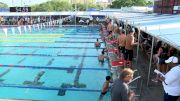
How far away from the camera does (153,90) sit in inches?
265

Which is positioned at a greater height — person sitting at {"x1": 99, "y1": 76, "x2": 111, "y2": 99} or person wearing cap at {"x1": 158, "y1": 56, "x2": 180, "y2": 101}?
person wearing cap at {"x1": 158, "y1": 56, "x2": 180, "y2": 101}

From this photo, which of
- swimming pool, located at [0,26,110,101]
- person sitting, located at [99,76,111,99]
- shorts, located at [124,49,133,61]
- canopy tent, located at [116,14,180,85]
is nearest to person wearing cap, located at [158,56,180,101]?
canopy tent, located at [116,14,180,85]

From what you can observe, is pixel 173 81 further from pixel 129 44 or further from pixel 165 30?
pixel 129 44

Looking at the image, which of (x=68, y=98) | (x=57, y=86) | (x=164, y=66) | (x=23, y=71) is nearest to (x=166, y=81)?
(x=164, y=66)

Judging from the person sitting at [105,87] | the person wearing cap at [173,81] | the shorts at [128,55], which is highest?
the person wearing cap at [173,81]

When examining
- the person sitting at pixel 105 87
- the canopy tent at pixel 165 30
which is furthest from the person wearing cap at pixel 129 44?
the person sitting at pixel 105 87

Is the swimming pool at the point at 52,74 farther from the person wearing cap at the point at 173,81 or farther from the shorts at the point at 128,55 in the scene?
the person wearing cap at the point at 173,81

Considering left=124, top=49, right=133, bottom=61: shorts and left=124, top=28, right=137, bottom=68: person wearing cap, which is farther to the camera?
left=124, top=49, right=133, bottom=61: shorts

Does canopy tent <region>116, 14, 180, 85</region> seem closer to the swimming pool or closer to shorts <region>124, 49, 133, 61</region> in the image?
shorts <region>124, 49, 133, 61</region>

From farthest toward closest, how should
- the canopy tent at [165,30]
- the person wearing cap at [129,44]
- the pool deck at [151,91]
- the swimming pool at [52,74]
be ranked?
1. the person wearing cap at [129,44]
2. the swimming pool at [52,74]
3. the pool deck at [151,91]
4. the canopy tent at [165,30]

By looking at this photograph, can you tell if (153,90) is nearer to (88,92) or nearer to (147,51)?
(88,92)

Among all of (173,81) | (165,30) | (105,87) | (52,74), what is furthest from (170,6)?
(173,81)

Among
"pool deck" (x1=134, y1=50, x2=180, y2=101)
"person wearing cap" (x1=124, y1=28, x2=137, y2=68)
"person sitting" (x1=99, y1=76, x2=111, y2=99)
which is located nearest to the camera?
"pool deck" (x1=134, y1=50, x2=180, y2=101)

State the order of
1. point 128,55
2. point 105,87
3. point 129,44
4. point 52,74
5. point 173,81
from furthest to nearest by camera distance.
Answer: point 52,74
point 128,55
point 129,44
point 105,87
point 173,81
